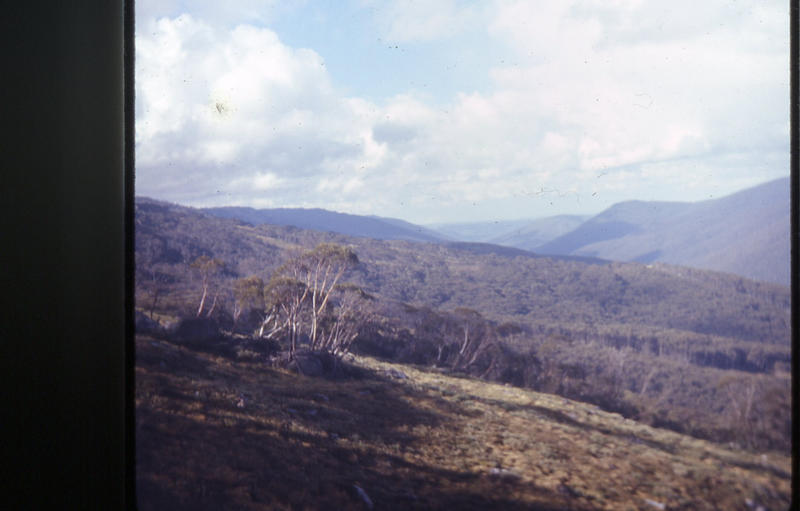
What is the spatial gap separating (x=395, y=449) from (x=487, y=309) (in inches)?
31.2

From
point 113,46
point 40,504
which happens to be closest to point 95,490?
point 40,504

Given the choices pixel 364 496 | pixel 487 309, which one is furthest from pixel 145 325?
pixel 487 309

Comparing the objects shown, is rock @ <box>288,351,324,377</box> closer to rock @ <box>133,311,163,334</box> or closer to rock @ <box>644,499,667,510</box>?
rock @ <box>133,311,163,334</box>

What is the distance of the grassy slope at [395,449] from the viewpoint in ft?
5.03

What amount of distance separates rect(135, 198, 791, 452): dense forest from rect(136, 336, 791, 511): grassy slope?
11cm

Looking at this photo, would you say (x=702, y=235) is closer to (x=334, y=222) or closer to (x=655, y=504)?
(x=655, y=504)

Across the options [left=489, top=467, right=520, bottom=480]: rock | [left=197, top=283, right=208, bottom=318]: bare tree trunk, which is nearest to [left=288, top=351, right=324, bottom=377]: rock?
[left=197, top=283, right=208, bottom=318]: bare tree trunk

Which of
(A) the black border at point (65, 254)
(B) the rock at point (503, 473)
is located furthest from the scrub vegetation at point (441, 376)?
(A) the black border at point (65, 254)

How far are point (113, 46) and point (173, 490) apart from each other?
178 centimetres

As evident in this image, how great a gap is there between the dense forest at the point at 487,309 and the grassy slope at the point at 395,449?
0.36ft

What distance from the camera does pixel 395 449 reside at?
176cm

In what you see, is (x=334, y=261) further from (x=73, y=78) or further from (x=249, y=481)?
(x=73, y=78)

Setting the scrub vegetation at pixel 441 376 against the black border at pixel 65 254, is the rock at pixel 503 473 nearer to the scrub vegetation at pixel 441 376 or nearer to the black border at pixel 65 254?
the scrub vegetation at pixel 441 376

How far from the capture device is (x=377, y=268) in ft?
6.87
